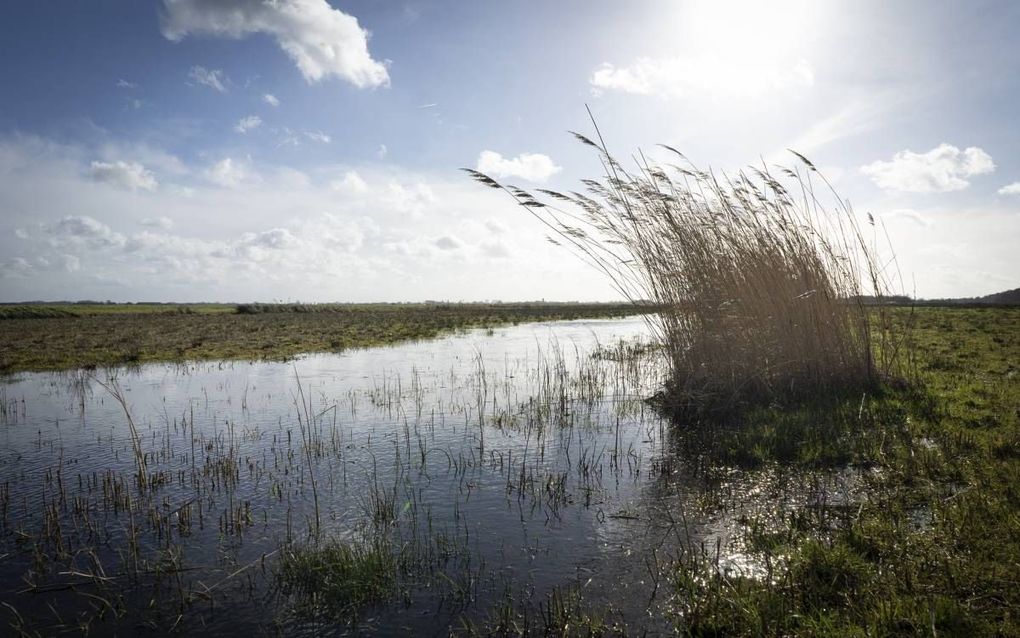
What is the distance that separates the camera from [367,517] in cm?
602

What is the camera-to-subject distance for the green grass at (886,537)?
12.5ft

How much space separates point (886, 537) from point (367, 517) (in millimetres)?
5053

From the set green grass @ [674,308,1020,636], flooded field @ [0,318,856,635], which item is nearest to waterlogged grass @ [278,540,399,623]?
flooded field @ [0,318,856,635]

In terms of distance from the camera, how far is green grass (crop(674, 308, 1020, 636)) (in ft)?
12.5

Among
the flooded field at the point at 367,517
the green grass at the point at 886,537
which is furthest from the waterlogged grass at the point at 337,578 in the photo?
the green grass at the point at 886,537

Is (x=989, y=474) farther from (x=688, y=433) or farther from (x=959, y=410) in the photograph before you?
(x=688, y=433)

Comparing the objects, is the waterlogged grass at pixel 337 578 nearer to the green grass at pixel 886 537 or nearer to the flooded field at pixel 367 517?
the flooded field at pixel 367 517

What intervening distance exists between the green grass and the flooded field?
0.28 meters

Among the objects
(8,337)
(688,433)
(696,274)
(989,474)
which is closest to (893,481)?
(989,474)

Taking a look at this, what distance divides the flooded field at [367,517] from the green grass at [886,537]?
0.91 feet

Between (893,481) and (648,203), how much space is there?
6.33 metres

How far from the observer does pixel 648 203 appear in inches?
421

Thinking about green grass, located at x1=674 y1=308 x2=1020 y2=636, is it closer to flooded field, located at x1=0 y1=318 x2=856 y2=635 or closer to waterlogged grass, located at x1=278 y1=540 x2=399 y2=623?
flooded field, located at x1=0 y1=318 x2=856 y2=635

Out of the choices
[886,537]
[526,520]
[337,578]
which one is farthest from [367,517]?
[886,537]
